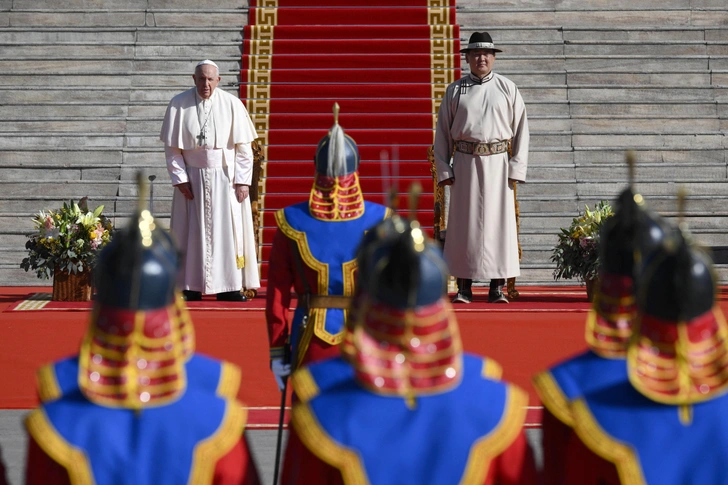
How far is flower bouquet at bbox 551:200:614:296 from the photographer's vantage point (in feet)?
32.3

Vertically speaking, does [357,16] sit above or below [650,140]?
above

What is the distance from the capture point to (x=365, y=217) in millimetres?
4770

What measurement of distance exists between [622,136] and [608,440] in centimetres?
1122

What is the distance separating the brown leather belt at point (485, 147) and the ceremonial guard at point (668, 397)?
6906 millimetres

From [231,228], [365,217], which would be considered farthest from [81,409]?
[231,228]

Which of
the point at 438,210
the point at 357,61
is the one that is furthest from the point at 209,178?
the point at 357,61

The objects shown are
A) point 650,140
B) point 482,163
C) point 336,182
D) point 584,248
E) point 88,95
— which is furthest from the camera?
point 88,95

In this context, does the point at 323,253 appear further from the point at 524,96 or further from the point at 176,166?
the point at 524,96

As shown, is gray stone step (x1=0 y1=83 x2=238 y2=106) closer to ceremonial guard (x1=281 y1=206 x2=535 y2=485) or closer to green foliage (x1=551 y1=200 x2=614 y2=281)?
green foliage (x1=551 y1=200 x2=614 y2=281)

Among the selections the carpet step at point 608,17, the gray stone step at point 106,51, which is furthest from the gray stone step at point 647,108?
the gray stone step at point 106,51

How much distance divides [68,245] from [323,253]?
5882 millimetres

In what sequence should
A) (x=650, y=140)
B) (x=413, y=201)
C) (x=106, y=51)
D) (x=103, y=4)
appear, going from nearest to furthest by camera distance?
(x=413, y=201)
(x=650, y=140)
(x=106, y=51)
(x=103, y=4)

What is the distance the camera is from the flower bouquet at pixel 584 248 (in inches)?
388

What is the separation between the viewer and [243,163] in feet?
33.4
